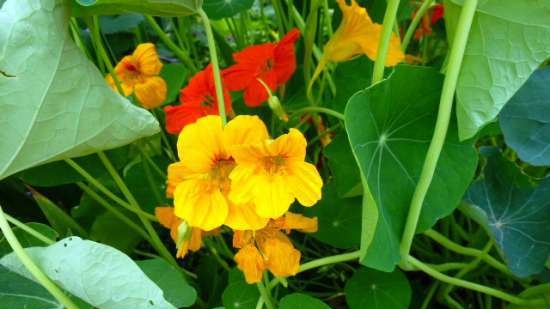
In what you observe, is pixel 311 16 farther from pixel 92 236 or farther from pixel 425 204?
pixel 92 236

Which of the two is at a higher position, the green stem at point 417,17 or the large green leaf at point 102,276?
the green stem at point 417,17

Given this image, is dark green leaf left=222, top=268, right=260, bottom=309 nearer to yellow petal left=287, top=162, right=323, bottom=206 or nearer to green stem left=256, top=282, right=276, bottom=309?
green stem left=256, top=282, right=276, bottom=309

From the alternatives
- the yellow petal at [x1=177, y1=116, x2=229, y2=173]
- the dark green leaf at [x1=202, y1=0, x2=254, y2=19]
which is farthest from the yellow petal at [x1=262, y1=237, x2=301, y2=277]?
the dark green leaf at [x1=202, y1=0, x2=254, y2=19]

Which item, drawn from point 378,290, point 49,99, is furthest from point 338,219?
point 49,99

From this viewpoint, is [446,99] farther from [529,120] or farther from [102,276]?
[102,276]

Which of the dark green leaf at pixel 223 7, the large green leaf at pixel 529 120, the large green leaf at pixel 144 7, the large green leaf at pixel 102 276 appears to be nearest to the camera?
the large green leaf at pixel 102 276

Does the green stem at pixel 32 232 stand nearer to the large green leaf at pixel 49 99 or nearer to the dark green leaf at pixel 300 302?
the large green leaf at pixel 49 99

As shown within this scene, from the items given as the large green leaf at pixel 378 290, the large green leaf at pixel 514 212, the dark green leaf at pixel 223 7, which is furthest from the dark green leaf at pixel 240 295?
the dark green leaf at pixel 223 7
